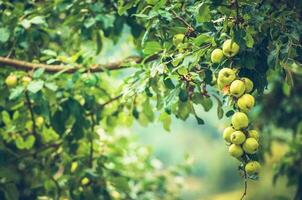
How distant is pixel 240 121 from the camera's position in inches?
73.4

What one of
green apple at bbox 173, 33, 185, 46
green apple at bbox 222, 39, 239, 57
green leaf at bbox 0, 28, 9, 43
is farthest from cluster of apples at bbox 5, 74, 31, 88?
green apple at bbox 222, 39, 239, 57

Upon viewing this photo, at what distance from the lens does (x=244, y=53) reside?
203 cm

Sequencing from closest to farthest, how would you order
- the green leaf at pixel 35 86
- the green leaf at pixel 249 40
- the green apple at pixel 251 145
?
the green apple at pixel 251 145
the green leaf at pixel 249 40
the green leaf at pixel 35 86

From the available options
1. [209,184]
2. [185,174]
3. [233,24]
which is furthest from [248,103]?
[209,184]

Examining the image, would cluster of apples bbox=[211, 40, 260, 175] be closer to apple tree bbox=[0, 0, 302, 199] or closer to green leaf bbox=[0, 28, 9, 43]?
apple tree bbox=[0, 0, 302, 199]

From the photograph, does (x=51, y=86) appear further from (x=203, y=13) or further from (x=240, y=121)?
(x=240, y=121)

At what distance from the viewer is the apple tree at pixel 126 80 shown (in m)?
2.02

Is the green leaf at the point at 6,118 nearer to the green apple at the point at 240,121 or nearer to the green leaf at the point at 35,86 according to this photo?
the green leaf at the point at 35,86

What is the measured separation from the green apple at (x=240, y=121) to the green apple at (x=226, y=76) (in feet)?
0.37

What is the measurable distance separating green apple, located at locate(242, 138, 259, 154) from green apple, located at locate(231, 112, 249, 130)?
1.9 inches

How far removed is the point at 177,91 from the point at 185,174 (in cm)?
254

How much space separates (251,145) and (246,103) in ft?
0.44

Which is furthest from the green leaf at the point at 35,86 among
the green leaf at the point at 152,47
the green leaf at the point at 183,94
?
the green leaf at the point at 183,94

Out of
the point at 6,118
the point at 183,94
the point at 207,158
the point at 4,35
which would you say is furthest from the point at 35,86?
the point at 207,158
